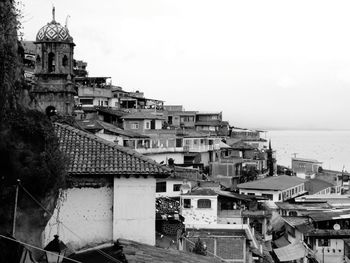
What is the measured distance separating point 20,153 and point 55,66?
31.2 metres

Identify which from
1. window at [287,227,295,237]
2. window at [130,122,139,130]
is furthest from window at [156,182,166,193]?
window at [130,122,139,130]

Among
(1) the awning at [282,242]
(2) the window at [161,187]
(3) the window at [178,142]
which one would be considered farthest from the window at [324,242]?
(3) the window at [178,142]

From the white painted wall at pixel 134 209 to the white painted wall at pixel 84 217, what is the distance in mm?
200

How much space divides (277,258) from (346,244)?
467cm

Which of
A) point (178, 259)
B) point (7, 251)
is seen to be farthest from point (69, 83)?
point (7, 251)

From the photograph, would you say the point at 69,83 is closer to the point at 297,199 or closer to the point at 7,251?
the point at 297,199

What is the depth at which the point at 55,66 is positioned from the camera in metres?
40.6

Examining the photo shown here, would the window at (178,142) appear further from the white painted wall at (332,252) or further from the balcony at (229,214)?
the white painted wall at (332,252)

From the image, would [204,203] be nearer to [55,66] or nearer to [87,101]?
[55,66]

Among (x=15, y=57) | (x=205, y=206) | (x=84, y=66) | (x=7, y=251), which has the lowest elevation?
(x=205, y=206)

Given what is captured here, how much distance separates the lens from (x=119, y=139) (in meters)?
47.7

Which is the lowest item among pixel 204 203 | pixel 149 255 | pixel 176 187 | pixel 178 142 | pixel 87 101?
pixel 204 203

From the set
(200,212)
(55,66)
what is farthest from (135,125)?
(200,212)

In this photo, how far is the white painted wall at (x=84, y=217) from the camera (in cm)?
1458
